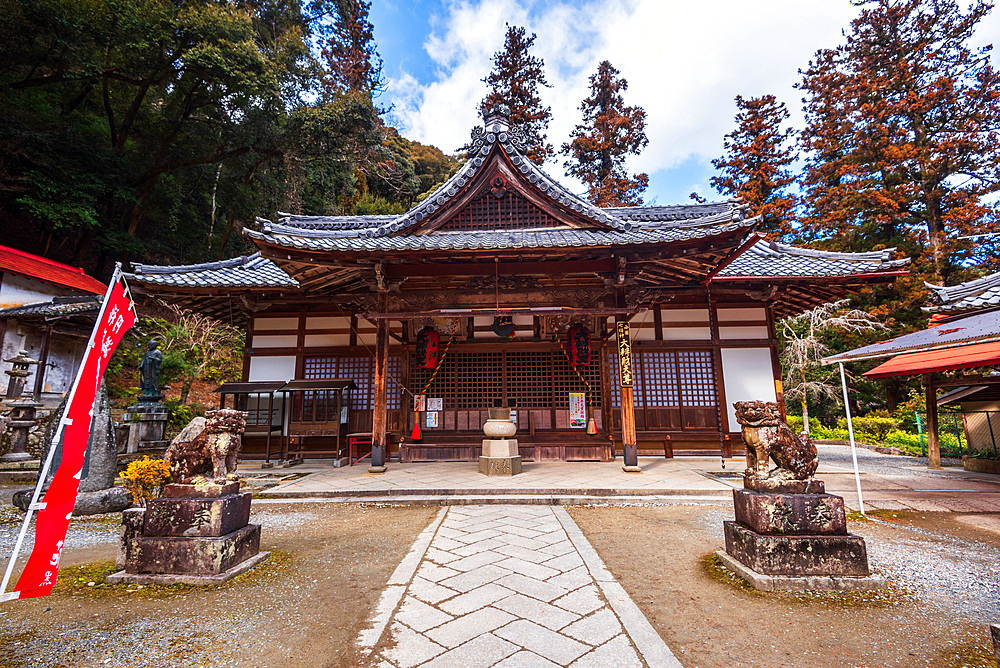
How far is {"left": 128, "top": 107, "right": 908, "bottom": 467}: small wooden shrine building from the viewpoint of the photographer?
833 cm

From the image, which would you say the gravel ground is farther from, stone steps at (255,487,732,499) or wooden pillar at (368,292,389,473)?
wooden pillar at (368,292,389,473)

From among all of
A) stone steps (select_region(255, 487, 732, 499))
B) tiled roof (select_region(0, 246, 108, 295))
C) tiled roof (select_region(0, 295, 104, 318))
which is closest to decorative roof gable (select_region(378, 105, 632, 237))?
stone steps (select_region(255, 487, 732, 499))

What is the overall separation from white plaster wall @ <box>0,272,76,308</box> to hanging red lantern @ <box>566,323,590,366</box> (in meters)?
18.4

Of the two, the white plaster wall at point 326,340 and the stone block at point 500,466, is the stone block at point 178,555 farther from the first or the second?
the white plaster wall at point 326,340

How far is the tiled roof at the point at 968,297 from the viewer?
682cm

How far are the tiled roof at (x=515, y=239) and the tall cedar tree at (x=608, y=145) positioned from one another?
18379 mm

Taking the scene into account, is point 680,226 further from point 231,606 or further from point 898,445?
point 898,445

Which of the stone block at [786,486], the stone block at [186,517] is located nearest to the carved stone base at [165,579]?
the stone block at [186,517]

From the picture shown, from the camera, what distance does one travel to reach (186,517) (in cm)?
366

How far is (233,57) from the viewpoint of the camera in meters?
17.4

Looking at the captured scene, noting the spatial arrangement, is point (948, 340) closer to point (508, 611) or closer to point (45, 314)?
point (508, 611)

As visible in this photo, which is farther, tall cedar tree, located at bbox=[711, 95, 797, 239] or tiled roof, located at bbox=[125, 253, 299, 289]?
tall cedar tree, located at bbox=[711, 95, 797, 239]

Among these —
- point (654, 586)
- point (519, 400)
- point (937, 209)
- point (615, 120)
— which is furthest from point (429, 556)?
point (615, 120)

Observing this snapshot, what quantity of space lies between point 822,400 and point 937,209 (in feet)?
28.9
